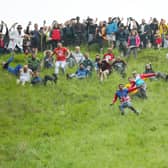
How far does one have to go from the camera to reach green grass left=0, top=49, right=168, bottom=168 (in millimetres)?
22859

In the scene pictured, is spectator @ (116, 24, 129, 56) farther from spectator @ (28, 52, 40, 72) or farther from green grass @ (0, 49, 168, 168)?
spectator @ (28, 52, 40, 72)

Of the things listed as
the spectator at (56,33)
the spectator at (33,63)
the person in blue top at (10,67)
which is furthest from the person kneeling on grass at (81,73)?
the spectator at (56,33)

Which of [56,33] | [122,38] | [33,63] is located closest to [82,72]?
[33,63]

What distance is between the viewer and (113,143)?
24.4 m

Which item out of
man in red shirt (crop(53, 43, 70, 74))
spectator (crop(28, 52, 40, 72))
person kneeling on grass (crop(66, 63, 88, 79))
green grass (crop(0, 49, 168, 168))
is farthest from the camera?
spectator (crop(28, 52, 40, 72))

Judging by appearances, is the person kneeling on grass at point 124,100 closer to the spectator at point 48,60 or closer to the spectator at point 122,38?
the spectator at point 48,60

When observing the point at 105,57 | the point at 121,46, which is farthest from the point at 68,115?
the point at 121,46

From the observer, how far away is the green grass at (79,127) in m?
22.9

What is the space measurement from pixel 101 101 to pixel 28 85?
177 inches

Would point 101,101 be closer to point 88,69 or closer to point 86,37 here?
point 88,69

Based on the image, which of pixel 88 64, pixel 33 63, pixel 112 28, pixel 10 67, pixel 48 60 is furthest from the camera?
pixel 112 28

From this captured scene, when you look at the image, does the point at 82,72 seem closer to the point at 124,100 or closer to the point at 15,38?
the point at 15,38

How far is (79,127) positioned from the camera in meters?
26.8

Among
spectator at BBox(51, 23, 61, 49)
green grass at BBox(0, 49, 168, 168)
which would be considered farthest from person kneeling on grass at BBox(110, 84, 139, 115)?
spectator at BBox(51, 23, 61, 49)
